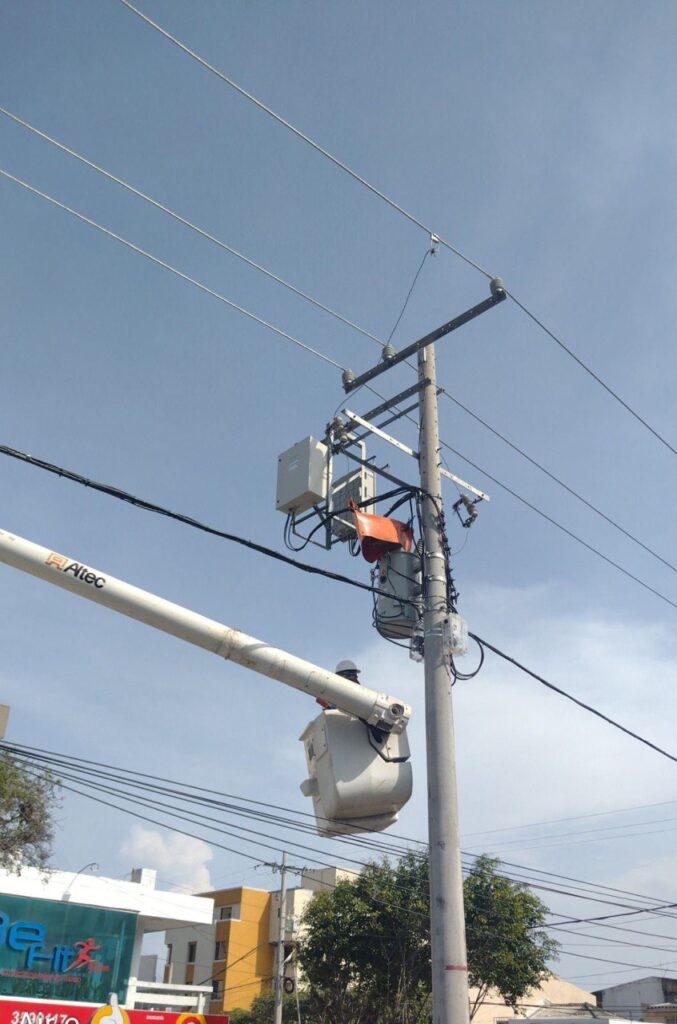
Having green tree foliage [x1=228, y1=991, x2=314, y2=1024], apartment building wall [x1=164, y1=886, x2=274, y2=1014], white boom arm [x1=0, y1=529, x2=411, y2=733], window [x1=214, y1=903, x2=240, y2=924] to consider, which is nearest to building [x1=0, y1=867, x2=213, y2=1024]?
green tree foliage [x1=228, y1=991, x2=314, y2=1024]

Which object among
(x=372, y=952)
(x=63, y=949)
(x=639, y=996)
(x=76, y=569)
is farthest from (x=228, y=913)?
(x=76, y=569)

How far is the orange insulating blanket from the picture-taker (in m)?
10.6

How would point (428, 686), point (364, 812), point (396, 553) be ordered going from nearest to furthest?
point (364, 812), point (428, 686), point (396, 553)

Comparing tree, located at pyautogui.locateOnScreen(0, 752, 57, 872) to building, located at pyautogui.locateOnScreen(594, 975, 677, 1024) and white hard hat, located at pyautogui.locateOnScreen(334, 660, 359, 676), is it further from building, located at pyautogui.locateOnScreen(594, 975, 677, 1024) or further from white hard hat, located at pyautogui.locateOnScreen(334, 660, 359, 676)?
building, located at pyautogui.locateOnScreen(594, 975, 677, 1024)

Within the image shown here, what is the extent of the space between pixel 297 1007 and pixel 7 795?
817 inches

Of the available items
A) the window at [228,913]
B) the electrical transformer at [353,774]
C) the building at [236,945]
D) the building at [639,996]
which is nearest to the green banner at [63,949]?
the electrical transformer at [353,774]

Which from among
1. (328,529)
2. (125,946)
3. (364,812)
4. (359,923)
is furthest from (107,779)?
(359,923)

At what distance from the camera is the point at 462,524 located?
12.1 m

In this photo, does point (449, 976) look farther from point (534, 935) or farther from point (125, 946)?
point (534, 935)

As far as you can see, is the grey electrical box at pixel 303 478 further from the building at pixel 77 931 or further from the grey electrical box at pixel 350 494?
the building at pixel 77 931

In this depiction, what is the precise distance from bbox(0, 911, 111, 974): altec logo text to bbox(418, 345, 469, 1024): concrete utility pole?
18.8 meters

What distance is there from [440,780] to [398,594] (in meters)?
2.25

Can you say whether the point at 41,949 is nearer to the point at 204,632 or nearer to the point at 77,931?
the point at 77,931

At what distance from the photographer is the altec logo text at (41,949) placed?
23484mm
